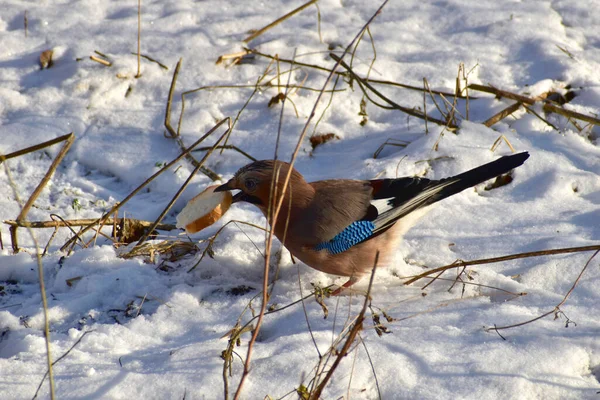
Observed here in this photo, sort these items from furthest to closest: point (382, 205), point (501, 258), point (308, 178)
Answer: point (308, 178) < point (382, 205) < point (501, 258)

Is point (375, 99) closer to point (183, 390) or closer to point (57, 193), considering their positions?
point (57, 193)

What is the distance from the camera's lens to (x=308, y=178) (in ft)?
15.3

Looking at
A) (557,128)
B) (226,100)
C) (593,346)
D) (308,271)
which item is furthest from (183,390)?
(557,128)

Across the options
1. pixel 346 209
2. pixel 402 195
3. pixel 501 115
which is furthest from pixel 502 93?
pixel 346 209

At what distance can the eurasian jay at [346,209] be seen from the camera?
3559mm

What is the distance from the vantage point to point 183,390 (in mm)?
2617

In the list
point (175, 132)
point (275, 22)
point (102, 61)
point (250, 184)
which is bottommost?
→ point (175, 132)

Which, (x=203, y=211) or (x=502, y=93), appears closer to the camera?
(x=203, y=211)

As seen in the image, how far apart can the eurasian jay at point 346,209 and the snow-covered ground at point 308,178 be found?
205 millimetres

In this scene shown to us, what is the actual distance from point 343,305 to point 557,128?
103 inches

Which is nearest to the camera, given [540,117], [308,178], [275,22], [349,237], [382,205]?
[349,237]

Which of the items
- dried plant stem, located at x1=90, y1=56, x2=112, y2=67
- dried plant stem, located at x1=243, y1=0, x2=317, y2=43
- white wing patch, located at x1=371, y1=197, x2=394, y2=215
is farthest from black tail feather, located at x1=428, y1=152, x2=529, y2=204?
dried plant stem, located at x1=90, y1=56, x2=112, y2=67

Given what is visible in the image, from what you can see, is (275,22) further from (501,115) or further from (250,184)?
(250,184)

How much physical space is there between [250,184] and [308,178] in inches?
39.8
